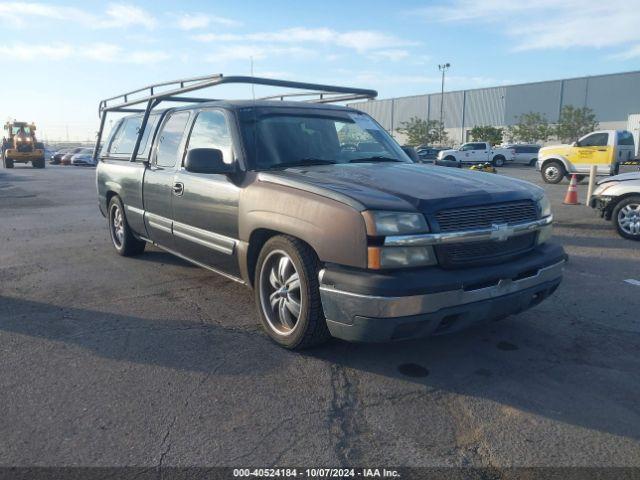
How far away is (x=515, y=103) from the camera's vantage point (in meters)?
64.3

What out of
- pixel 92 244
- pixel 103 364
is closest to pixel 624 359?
pixel 103 364

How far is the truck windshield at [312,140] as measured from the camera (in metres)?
4.18

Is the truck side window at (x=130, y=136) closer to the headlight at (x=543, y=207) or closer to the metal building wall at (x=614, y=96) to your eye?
the headlight at (x=543, y=207)

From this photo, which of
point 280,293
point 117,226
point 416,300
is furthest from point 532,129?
point 416,300

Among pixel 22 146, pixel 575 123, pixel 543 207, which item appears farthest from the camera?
pixel 575 123

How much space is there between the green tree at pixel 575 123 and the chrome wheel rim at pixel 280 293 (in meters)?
57.7

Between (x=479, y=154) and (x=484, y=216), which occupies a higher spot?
(x=484, y=216)

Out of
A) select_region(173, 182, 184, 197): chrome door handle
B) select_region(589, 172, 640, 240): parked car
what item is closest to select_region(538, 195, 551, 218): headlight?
select_region(173, 182, 184, 197): chrome door handle

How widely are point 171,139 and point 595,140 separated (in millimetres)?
17825

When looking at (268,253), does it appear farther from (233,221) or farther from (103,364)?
(103,364)

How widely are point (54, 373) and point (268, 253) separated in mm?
1617

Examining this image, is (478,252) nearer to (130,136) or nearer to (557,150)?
(130,136)

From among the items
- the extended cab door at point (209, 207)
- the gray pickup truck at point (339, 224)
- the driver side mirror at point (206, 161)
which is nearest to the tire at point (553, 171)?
the gray pickup truck at point (339, 224)

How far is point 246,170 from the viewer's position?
4.04 m
